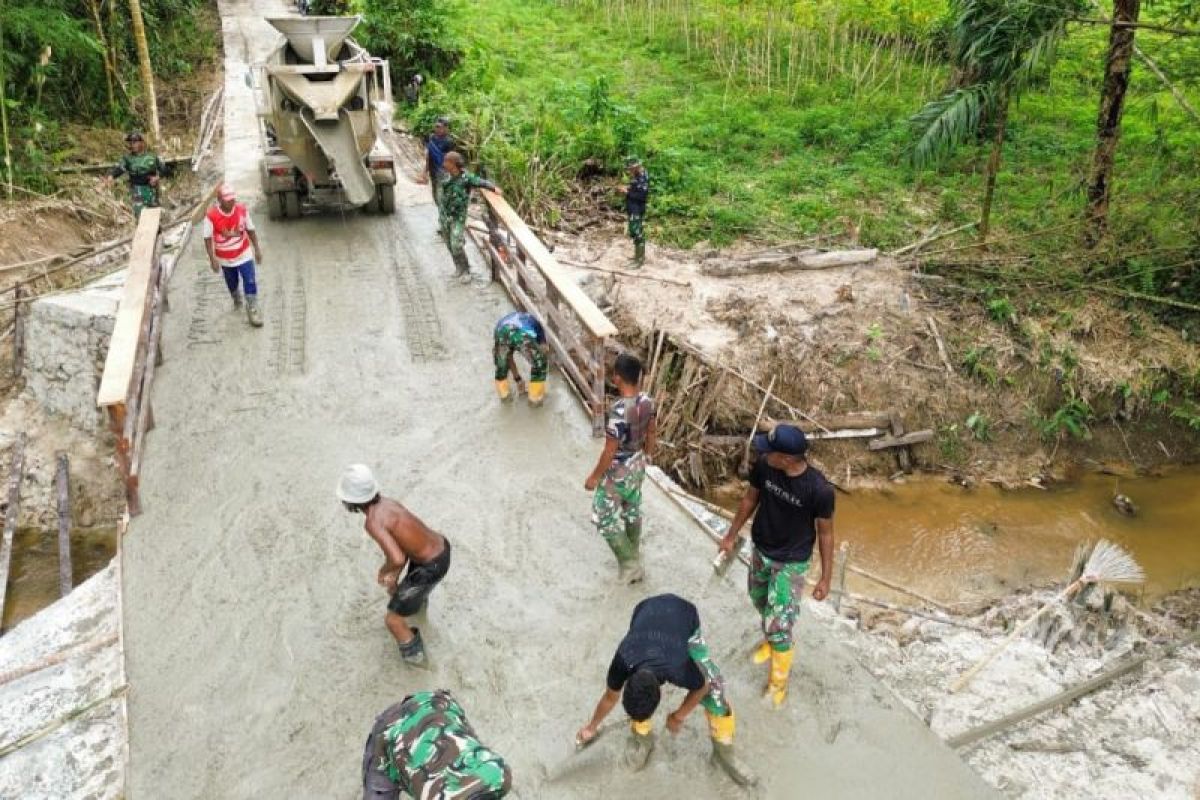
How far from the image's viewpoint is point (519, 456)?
7117 millimetres

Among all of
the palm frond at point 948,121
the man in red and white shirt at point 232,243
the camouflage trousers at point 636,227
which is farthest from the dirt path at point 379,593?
Answer: the palm frond at point 948,121

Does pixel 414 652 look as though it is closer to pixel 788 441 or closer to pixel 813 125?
pixel 788 441

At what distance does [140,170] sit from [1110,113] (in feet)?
40.8

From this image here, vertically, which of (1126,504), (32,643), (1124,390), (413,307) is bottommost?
(1126,504)

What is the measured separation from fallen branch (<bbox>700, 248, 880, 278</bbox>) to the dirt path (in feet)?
14.5

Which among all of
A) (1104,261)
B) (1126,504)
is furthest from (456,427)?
(1104,261)

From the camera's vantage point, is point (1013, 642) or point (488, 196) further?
point (488, 196)

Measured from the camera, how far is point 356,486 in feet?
15.5

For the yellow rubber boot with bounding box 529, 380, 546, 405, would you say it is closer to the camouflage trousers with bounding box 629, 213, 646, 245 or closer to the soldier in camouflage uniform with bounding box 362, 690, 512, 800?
the soldier in camouflage uniform with bounding box 362, 690, 512, 800

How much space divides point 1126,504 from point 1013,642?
4665 millimetres

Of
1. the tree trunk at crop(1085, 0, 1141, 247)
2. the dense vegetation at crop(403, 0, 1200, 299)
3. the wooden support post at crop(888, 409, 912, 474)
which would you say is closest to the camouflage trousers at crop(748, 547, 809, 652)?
the wooden support post at crop(888, 409, 912, 474)

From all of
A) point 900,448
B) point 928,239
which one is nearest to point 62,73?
point 928,239

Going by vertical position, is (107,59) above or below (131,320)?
above

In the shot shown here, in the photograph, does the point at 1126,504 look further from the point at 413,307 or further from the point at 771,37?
the point at 771,37
